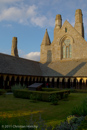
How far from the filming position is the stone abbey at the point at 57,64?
1082 inches

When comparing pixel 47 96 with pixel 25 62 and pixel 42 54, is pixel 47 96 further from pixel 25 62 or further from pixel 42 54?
pixel 42 54

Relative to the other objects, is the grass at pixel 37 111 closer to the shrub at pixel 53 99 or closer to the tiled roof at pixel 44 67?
the shrub at pixel 53 99

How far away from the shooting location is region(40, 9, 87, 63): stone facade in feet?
117

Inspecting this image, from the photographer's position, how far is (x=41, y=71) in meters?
35.1

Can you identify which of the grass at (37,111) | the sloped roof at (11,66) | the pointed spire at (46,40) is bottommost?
the grass at (37,111)

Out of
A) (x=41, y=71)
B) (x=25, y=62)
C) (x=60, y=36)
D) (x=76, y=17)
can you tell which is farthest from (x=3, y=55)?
(x=76, y=17)

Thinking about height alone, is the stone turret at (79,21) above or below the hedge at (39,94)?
above

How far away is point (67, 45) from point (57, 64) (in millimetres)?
6179

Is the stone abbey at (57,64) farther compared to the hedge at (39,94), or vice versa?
the stone abbey at (57,64)

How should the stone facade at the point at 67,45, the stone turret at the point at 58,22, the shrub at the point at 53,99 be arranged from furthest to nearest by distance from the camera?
the stone turret at the point at 58,22
the stone facade at the point at 67,45
the shrub at the point at 53,99

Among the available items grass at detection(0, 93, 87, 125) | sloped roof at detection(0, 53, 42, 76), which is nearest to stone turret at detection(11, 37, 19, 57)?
sloped roof at detection(0, 53, 42, 76)

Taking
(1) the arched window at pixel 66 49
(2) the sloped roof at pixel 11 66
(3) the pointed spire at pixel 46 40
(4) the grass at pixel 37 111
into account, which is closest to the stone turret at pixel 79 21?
(1) the arched window at pixel 66 49

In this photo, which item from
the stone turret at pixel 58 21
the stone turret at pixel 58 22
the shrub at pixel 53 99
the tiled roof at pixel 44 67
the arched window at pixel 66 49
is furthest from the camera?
the stone turret at pixel 58 21

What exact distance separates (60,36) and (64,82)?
13.2 metres
